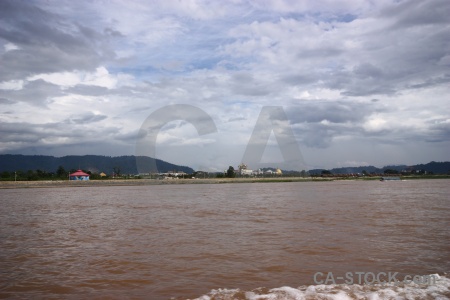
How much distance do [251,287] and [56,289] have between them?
3.71 meters

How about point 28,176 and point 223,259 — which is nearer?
point 223,259

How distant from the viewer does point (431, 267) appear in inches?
309

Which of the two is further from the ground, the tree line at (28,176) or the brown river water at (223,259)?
the tree line at (28,176)

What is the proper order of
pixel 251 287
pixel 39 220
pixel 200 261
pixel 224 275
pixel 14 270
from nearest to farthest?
1. pixel 251 287
2. pixel 224 275
3. pixel 14 270
4. pixel 200 261
5. pixel 39 220

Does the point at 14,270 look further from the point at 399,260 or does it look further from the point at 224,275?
the point at 399,260

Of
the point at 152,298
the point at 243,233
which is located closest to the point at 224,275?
the point at 152,298

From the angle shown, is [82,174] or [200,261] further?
[82,174]

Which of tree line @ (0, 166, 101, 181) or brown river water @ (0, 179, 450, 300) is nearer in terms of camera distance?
brown river water @ (0, 179, 450, 300)

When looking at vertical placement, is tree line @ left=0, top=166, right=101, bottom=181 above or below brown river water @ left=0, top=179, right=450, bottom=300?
above

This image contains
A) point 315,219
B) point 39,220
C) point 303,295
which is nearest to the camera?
point 303,295

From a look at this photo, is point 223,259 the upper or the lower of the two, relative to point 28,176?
lower

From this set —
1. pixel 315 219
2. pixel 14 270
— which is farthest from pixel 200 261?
pixel 315 219

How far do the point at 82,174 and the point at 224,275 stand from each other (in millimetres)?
88821

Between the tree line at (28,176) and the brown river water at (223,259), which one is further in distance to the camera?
the tree line at (28,176)
